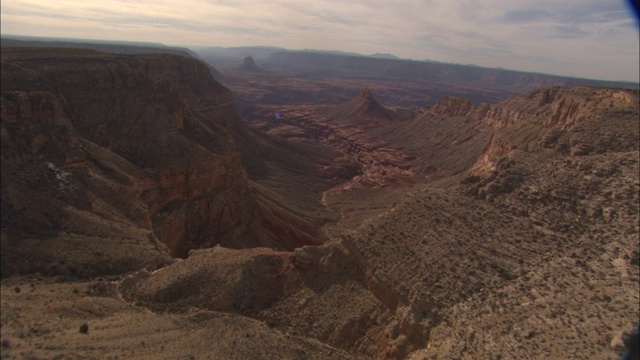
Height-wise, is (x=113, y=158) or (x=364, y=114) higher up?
(x=113, y=158)

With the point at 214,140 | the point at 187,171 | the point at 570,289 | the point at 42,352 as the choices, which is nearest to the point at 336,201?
the point at 214,140

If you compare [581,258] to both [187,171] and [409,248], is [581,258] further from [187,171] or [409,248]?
[187,171]

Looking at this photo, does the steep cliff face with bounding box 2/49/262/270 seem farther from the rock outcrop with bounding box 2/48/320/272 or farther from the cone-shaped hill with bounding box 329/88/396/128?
the cone-shaped hill with bounding box 329/88/396/128

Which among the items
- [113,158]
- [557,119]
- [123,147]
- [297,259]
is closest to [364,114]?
[557,119]

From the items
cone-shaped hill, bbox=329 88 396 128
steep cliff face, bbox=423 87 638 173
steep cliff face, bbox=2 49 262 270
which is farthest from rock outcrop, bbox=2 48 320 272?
cone-shaped hill, bbox=329 88 396 128

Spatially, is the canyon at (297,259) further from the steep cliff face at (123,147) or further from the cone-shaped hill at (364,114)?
the cone-shaped hill at (364,114)

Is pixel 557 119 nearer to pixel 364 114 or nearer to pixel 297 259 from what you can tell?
pixel 297 259
